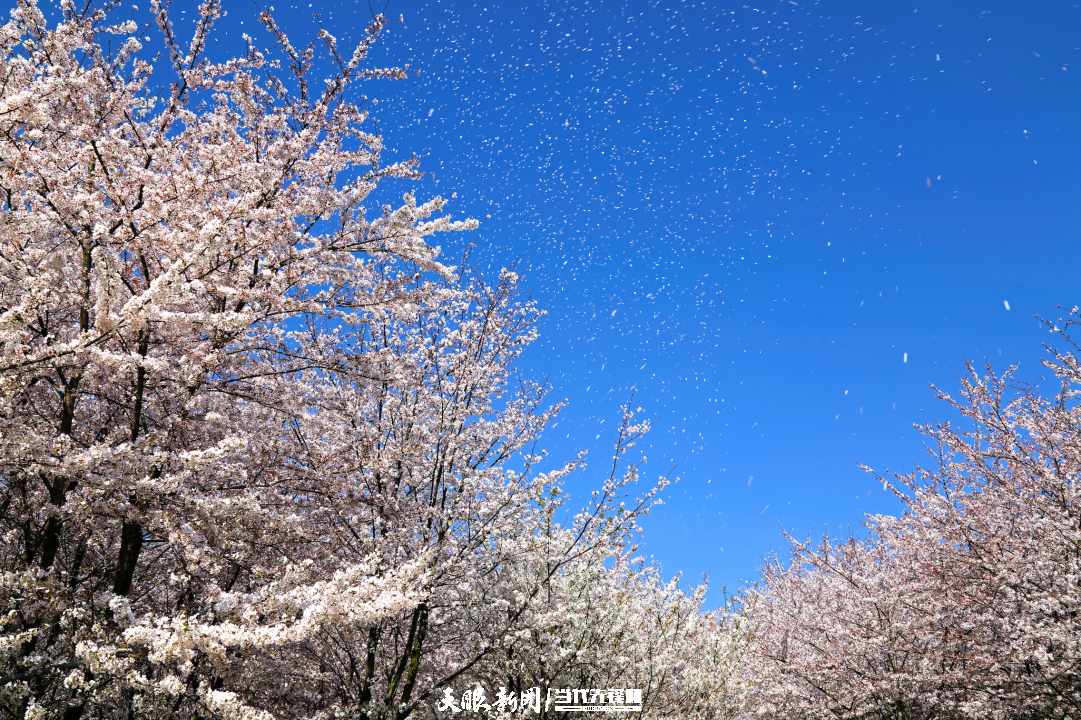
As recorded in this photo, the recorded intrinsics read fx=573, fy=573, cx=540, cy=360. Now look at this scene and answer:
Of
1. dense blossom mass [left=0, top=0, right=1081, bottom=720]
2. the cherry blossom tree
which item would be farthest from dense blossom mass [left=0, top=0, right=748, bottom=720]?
the cherry blossom tree

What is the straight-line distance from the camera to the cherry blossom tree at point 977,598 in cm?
941

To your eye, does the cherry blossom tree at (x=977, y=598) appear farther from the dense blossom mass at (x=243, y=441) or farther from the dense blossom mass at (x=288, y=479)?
the dense blossom mass at (x=243, y=441)

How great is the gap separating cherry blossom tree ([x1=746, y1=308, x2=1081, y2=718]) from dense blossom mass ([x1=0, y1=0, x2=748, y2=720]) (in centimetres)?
506

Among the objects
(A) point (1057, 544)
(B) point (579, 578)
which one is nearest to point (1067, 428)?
(A) point (1057, 544)

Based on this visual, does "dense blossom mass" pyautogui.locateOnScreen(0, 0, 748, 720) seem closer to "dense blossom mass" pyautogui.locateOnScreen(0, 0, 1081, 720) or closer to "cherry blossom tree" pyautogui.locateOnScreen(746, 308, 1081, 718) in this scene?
"dense blossom mass" pyautogui.locateOnScreen(0, 0, 1081, 720)

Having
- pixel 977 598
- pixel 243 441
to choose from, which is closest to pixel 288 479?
pixel 243 441

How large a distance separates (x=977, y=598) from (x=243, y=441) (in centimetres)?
1279

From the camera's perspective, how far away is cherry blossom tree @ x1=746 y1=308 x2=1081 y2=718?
941cm

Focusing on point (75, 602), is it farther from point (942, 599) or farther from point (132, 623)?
point (942, 599)

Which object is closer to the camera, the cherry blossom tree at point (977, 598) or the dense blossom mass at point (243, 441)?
the dense blossom mass at point (243, 441)

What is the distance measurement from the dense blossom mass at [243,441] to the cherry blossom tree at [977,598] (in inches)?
199

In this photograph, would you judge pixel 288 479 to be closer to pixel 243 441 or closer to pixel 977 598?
pixel 243 441

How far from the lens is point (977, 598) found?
10.7m

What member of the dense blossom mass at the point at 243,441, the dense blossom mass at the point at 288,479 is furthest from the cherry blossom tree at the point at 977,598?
the dense blossom mass at the point at 243,441
